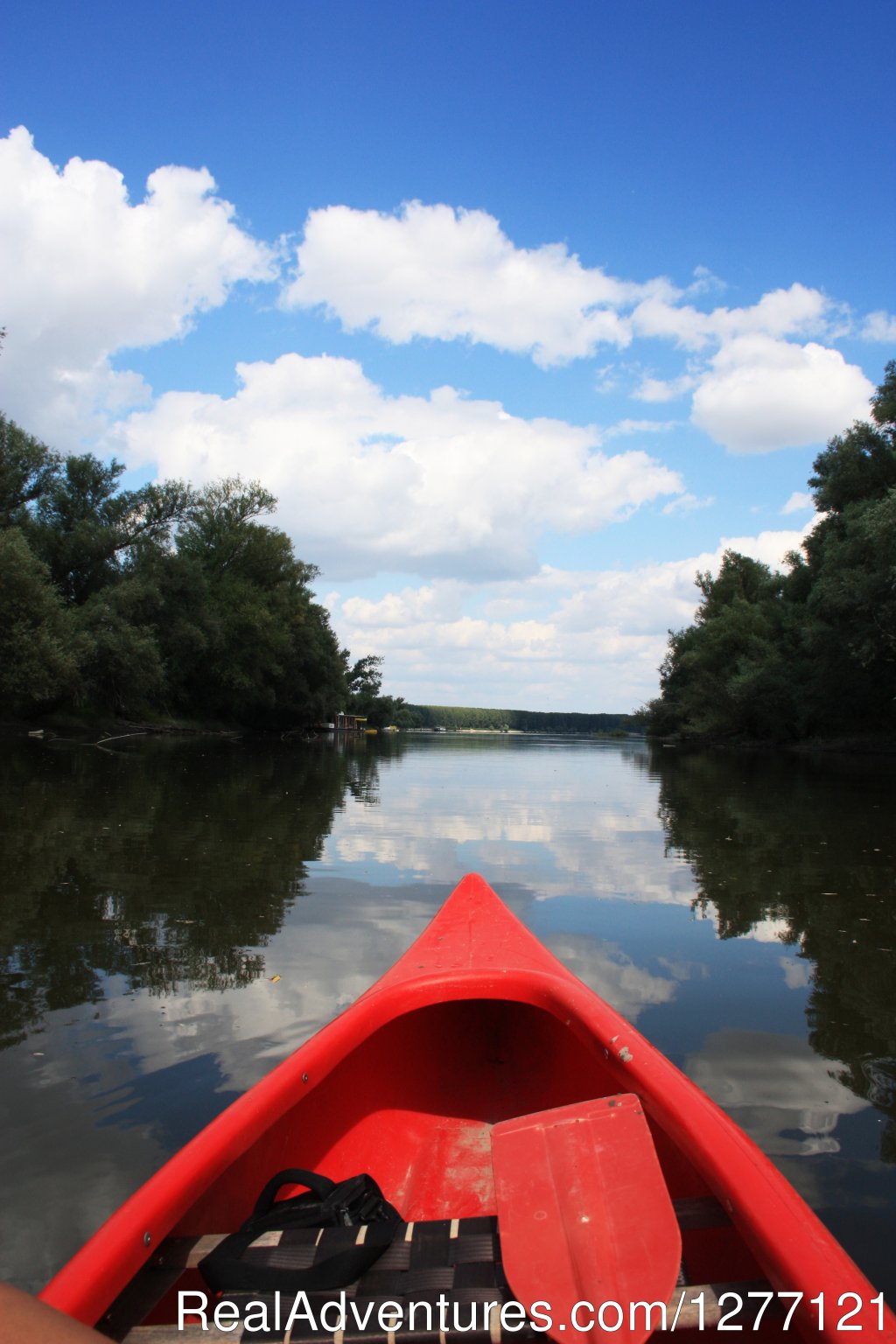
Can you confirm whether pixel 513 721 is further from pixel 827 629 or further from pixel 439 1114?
pixel 439 1114

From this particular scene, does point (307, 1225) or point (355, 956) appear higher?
point (307, 1225)

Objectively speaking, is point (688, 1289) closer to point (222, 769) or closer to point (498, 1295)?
point (498, 1295)

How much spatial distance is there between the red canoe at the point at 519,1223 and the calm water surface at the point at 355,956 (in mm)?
607

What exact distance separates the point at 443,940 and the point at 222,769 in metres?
18.1

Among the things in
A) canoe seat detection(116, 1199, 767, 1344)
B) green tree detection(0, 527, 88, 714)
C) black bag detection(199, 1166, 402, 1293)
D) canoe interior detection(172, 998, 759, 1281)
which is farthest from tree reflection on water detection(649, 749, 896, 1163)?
green tree detection(0, 527, 88, 714)

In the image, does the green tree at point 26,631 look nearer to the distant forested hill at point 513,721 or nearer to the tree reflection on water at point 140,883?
the tree reflection on water at point 140,883

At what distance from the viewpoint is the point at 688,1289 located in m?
1.79

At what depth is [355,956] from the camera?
522 cm

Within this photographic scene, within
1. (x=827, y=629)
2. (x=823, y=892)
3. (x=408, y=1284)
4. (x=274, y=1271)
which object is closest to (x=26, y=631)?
(x=823, y=892)

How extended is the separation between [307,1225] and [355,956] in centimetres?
310

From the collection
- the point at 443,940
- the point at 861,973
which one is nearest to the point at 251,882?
the point at 443,940

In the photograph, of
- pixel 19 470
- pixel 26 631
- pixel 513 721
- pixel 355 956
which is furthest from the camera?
pixel 513 721

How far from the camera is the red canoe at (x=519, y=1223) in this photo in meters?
1.69

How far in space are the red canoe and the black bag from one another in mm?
44
